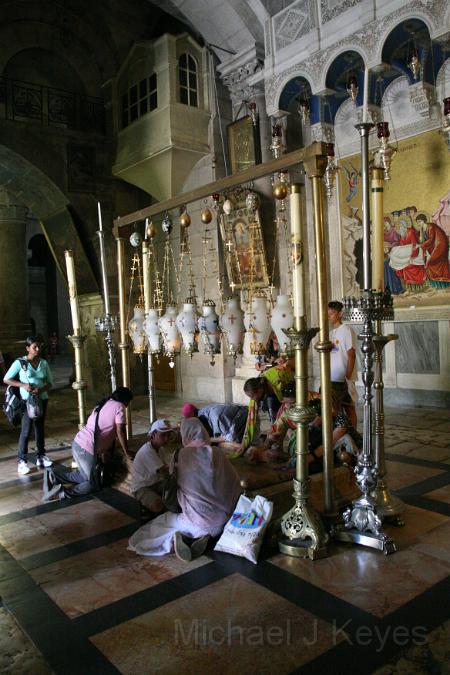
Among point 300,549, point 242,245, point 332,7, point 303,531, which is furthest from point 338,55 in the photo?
point 300,549

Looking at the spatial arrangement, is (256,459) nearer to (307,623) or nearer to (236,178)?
(307,623)

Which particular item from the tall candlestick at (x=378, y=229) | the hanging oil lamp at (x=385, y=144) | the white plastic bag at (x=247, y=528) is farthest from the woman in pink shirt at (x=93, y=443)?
the hanging oil lamp at (x=385, y=144)

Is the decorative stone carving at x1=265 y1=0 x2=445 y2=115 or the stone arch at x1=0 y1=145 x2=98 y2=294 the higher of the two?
the decorative stone carving at x1=265 y1=0 x2=445 y2=115

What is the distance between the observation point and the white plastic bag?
10.3 ft

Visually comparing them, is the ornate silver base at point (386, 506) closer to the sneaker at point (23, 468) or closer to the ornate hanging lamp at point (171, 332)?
the ornate hanging lamp at point (171, 332)

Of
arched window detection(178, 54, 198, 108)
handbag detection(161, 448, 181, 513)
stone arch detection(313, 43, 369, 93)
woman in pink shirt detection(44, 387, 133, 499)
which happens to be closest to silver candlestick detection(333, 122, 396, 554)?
handbag detection(161, 448, 181, 513)

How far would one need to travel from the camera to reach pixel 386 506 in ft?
11.7

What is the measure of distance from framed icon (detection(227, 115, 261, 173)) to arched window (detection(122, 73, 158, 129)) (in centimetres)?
157

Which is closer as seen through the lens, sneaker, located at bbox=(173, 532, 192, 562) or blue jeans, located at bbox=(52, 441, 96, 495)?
sneaker, located at bbox=(173, 532, 192, 562)

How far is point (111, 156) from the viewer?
10719 mm

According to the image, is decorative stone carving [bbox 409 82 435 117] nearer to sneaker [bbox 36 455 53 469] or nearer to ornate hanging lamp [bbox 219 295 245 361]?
ornate hanging lamp [bbox 219 295 245 361]

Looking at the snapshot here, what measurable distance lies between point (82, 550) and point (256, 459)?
151 centimetres

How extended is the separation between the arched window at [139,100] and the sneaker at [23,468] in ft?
22.4

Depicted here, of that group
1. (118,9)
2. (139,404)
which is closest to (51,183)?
(118,9)
